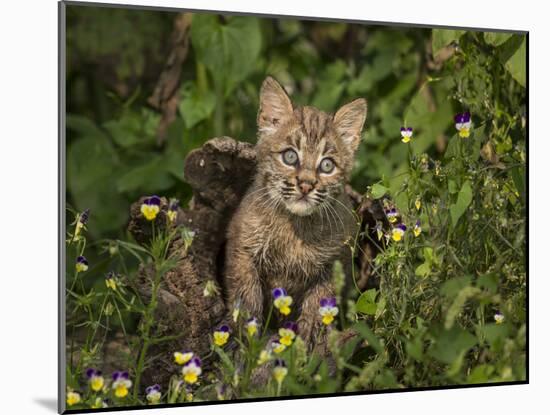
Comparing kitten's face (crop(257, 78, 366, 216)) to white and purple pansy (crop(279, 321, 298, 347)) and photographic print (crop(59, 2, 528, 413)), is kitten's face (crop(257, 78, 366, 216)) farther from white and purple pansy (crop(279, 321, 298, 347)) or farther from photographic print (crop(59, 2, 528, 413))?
white and purple pansy (crop(279, 321, 298, 347))

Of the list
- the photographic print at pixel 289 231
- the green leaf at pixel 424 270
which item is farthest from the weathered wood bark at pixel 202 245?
the green leaf at pixel 424 270

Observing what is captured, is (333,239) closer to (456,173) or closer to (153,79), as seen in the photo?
(456,173)

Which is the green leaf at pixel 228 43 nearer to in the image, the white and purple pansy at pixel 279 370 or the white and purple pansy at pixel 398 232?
the white and purple pansy at pixel 398 232

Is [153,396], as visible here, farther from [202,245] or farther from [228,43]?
[228,43]

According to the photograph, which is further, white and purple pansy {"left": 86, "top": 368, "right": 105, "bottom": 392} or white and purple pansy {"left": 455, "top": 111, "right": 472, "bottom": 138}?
white and purple pansy {"left": 455, "top": 111, "right": 472, "bottom": 138}

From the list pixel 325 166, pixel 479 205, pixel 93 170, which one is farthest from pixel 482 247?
pixel 93 170

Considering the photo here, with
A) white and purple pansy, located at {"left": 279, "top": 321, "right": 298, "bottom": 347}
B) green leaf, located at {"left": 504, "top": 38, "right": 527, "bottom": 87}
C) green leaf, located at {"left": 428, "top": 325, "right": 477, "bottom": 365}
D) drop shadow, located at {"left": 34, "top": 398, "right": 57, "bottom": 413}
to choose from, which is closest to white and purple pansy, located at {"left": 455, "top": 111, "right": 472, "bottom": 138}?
green leaf, located at {"left": 504, "top": 38, "right": 527, "bottom": 87}
